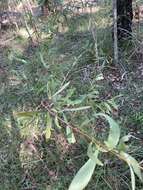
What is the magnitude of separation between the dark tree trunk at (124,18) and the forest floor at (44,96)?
13 cm

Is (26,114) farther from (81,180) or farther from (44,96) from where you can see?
(44,96)

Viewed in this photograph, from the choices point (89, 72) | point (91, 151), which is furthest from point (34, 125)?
point (91, 151)

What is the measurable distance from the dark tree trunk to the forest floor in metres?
0.13

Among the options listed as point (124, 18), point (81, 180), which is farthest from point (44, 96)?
point (81, 180)

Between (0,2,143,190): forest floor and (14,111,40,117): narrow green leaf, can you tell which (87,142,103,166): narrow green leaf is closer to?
(14,111,40,117): narrow green leaf

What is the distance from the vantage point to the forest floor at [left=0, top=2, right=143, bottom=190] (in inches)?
107

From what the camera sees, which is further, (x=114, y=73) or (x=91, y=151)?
(x=114, y=73)

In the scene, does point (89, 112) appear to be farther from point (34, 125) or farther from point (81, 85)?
point (81, 85)

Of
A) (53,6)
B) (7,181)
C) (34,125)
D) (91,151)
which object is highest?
(91,151)

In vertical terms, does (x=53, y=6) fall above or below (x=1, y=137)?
above

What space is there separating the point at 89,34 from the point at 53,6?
0.92 metres

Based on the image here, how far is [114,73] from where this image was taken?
13.2ft

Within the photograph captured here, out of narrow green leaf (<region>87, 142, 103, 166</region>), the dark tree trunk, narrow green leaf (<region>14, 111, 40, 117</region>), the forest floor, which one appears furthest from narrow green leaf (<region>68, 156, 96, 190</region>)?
the dark tree trunk

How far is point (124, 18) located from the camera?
168 inches
